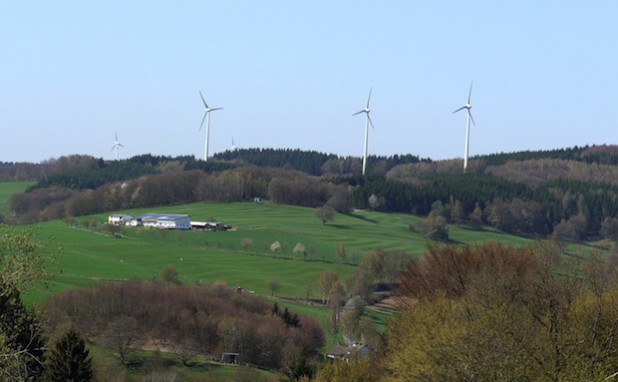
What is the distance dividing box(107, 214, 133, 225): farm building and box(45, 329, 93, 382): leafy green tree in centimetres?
9818

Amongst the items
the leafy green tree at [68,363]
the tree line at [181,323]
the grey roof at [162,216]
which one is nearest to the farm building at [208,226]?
the grey roof at [162,216]

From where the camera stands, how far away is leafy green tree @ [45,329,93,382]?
4075 cm

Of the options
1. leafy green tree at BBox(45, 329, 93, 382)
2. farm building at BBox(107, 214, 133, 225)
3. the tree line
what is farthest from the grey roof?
leafy green tree at BBox(45, 329, 93, 382)

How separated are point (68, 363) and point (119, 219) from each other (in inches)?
4025

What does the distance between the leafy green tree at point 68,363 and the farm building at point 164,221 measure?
9172 cm

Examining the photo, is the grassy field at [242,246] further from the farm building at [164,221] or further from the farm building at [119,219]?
the farm building at [164,221]

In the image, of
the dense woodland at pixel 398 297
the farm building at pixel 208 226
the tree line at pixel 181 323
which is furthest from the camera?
the farm building at pixel 208 226

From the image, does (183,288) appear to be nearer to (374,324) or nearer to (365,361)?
(374,324)

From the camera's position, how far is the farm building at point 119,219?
13988 cm

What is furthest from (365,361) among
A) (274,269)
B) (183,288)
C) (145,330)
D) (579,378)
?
(274,269)

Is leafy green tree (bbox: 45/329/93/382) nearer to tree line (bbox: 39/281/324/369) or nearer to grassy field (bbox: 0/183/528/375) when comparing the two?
tree line (bbox: 39/281/324/369)

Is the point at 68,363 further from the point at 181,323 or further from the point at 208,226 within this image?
the point at 208,226

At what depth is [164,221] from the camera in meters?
136

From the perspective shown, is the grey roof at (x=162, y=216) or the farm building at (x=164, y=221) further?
the grey roof at (x=162, y=216)
